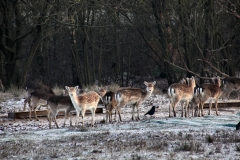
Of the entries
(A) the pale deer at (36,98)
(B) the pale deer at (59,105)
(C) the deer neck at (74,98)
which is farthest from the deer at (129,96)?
(A) the pale deer at (36,98)

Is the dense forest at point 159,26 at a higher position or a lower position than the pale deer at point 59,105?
higher

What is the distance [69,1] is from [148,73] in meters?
15.1

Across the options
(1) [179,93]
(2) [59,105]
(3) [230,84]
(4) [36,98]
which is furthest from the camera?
(3) [230,84]

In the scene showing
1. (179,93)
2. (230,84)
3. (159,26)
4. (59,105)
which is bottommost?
(59,105)

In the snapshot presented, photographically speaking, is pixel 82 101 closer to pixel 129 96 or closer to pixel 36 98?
pixel 129 96

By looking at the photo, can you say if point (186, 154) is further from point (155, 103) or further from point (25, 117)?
point (155, 103)

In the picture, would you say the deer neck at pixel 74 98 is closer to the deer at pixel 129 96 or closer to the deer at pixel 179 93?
the deer at pixel 129 96

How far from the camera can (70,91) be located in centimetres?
1495

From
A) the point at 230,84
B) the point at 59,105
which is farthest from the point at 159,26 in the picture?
the point at 59,105

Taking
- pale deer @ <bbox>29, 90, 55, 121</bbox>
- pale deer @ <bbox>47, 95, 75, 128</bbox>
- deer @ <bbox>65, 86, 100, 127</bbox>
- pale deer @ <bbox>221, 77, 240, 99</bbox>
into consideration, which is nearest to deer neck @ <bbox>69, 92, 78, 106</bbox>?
deer @ <bbox>65, 86, 100, 127</bbox>

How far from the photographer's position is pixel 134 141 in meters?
11.0

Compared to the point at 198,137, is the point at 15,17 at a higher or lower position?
higher

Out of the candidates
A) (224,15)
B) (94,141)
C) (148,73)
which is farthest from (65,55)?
(94,141)

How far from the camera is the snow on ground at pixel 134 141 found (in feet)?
31.7
